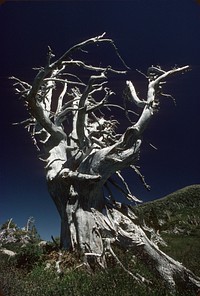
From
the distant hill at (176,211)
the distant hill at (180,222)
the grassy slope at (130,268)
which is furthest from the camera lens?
the distant hill at (176,211)

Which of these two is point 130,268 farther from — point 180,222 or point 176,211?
point 176,211

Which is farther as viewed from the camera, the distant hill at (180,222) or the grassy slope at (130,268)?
the distant hill at (180,222)

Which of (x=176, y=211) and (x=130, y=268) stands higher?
(x=176, y=211)

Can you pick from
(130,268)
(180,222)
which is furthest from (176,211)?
(130,268)

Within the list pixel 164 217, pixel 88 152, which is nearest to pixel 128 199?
pixel 164 217

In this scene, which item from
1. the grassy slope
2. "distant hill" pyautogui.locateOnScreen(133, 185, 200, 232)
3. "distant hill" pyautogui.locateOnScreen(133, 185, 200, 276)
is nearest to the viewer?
the grassy slope

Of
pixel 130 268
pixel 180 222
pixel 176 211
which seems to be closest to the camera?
pixel 130 268

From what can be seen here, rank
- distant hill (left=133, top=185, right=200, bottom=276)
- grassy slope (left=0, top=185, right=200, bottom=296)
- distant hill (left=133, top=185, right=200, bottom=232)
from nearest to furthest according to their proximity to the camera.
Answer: grassy slope (left=0, top=185, right=200, bottom=296), distant hill (left=133, top=185, right=200, bottom=276), distant hill (left=133, top=185, right=200, bottom=232)

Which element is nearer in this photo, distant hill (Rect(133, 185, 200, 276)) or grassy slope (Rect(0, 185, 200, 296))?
grassy slope (Rect(0, 185, 200, 296))

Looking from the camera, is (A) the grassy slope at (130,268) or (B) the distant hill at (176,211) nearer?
(A) the grassy slope at (130,268)

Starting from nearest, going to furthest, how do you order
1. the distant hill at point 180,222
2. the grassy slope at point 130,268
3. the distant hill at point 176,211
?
the grassy slope at point 130,268 → the distant hill at point 180,222 → the distant hill at point 176,211

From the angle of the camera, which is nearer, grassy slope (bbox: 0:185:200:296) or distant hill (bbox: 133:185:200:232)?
grassy slope (bbox: 0:185:200:296)

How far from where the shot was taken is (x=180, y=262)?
21.1 feet

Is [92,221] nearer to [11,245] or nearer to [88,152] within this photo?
[88,152]
